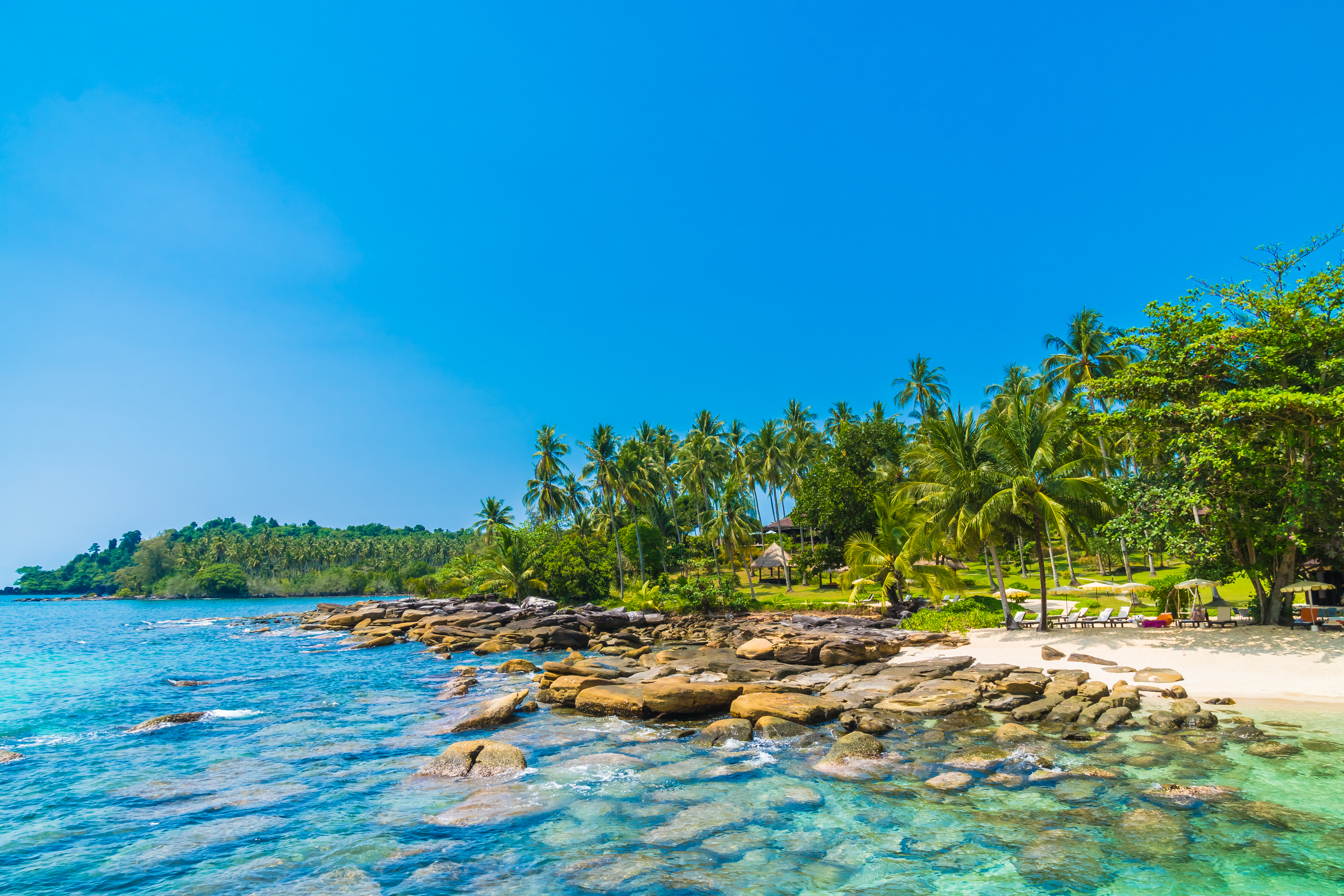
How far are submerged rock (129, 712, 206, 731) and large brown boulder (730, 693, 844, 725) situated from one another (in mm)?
16045

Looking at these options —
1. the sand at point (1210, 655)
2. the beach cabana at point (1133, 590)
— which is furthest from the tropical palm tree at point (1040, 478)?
the beach cabana at point (1133, 590)

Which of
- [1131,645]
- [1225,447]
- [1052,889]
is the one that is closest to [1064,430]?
[1225,447]

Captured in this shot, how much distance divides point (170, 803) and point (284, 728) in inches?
250

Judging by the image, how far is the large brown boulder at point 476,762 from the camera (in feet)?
42.2

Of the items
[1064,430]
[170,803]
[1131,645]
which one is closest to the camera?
[170,803]

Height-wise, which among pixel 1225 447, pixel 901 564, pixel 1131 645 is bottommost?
pixel 1131 645

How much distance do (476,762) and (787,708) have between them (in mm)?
7158

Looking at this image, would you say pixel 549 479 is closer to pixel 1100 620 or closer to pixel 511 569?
pixel 511 569

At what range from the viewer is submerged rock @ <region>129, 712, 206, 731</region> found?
18922 mm

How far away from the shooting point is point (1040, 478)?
80.3 ft

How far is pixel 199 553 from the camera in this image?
5723 inches

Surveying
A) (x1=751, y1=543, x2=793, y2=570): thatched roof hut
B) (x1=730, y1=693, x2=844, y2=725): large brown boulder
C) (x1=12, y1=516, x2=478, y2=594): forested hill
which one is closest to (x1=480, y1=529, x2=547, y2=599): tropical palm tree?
(x1=751, y1=543, x2=793, y2=570): thatched roof hut

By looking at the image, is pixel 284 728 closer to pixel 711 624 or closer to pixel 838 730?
pixel 838 730

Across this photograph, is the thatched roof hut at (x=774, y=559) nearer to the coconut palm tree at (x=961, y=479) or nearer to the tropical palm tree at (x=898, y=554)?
the tropical palm tree at (x=898, y=554)
